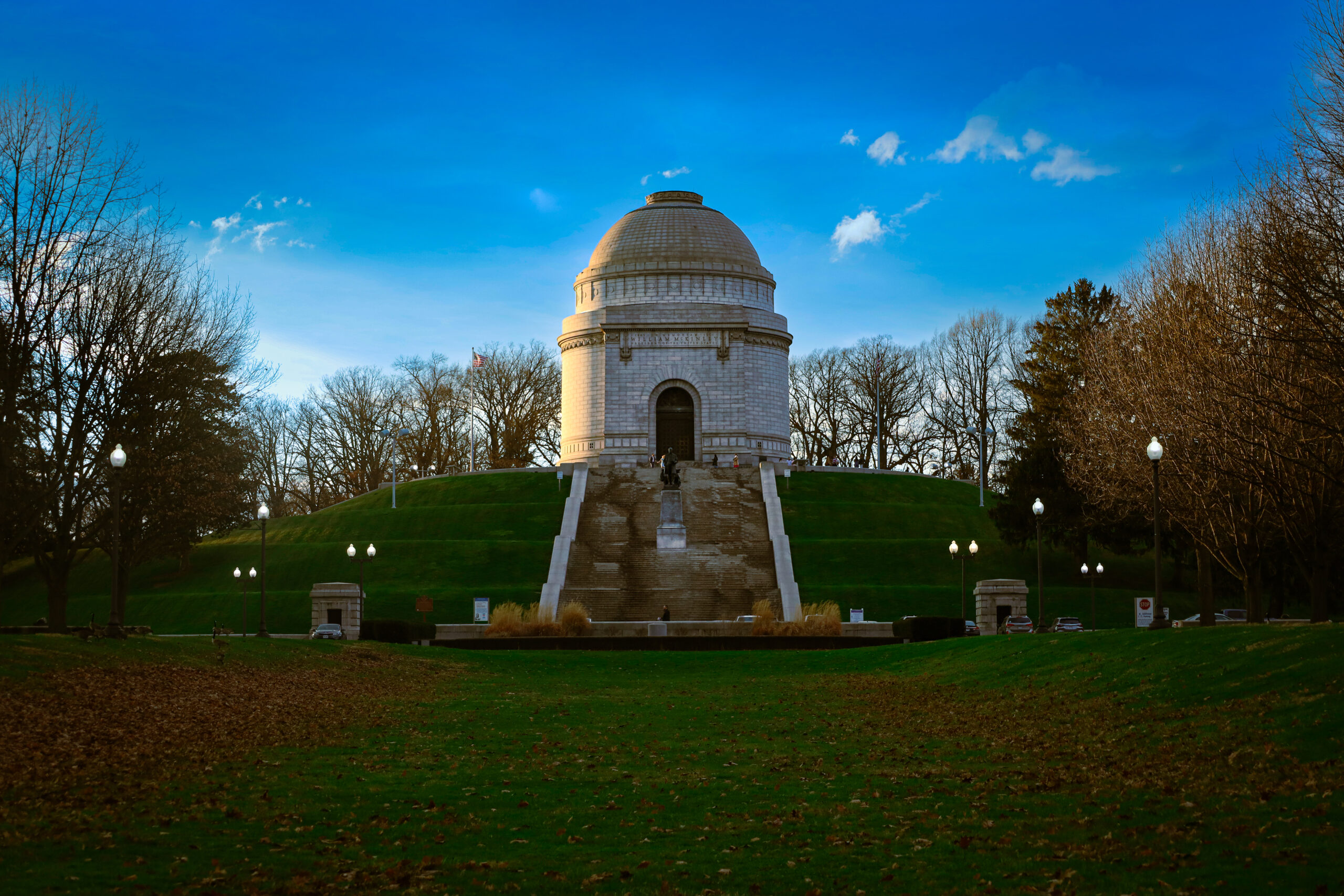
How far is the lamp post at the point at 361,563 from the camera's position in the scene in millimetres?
37281

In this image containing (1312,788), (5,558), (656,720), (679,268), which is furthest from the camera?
(679,268)

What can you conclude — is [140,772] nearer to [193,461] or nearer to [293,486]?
[193,461]

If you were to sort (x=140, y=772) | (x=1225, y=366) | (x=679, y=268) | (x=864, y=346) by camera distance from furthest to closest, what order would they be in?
(x=864, y=346)
(x=679, y=268)
(x=1225, y=366)
(x=140, y=772)

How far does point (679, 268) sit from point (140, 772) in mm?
61396

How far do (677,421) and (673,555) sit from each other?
25603 mm

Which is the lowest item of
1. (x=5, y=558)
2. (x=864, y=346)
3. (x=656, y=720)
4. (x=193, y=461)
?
(x=656, y=720)

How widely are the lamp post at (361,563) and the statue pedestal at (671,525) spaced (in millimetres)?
10797

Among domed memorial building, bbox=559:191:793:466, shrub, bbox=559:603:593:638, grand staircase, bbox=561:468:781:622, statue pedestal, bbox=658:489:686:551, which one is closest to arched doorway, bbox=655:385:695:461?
domed memorial building, bbox=559:191:793:466

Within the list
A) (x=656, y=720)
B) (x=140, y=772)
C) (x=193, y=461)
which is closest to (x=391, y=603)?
(x=193, y=461)

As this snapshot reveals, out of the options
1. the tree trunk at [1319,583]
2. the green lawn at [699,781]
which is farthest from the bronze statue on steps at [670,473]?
the tree trunk at [1319,583]

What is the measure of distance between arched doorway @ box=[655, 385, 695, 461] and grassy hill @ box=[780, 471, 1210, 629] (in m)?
9.51

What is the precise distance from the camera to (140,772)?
41.6 ft

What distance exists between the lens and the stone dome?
72562 millimetres

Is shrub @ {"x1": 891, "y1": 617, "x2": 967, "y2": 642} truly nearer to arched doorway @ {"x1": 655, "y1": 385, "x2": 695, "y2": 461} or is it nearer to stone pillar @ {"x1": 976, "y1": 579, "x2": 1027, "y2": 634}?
stone pillar @ {"x1": 976, "y1": 579, "x2": 1027, "y2": 634}
